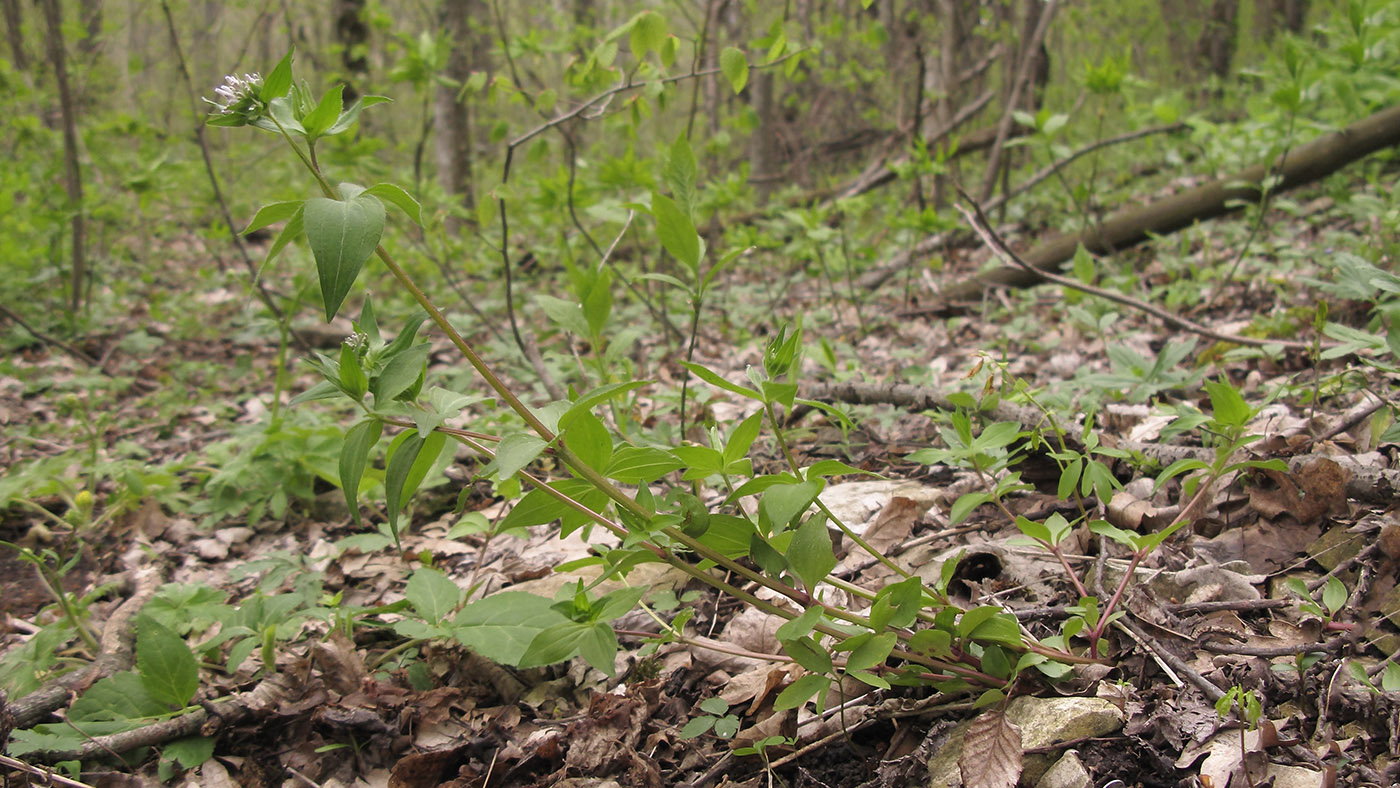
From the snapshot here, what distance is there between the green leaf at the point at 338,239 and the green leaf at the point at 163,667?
1.00m

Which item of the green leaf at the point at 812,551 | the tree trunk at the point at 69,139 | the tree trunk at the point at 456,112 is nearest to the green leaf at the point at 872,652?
the green leaf at the point at 812,551

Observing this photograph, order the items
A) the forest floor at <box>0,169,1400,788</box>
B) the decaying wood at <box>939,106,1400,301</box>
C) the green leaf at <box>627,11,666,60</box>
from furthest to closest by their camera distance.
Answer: the decaying wood at <box>939,106,1400,301</box> < the green leaf at <box>627,11,666,60</box> < the forest floor at <box>0,169,1400,788</box>

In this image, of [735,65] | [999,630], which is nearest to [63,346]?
[735,65]

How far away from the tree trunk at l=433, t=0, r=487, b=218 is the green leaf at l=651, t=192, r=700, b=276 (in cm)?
561

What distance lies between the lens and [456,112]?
6.75 metres

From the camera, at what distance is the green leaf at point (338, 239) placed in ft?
2.89

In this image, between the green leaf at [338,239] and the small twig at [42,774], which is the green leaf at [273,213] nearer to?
the green leaf at [338,239]

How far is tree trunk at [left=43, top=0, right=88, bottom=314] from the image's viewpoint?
4.12 meters

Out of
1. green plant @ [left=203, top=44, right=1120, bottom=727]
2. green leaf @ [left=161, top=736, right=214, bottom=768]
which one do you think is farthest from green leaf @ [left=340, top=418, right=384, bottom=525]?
green leaf @ [left=161, top=736, right=214, bottom=768]

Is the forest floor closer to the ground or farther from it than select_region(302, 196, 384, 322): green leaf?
closer to the ground

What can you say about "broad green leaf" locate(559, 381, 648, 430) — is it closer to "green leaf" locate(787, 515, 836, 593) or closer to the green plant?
the green plant

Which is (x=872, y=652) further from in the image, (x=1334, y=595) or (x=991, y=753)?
(x=1334, y=595)

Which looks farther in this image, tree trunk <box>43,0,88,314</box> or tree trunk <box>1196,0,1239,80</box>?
tree trunk <box>1196,0,1239,80</box>

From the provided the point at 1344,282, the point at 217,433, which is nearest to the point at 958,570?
the point at 1344,282
